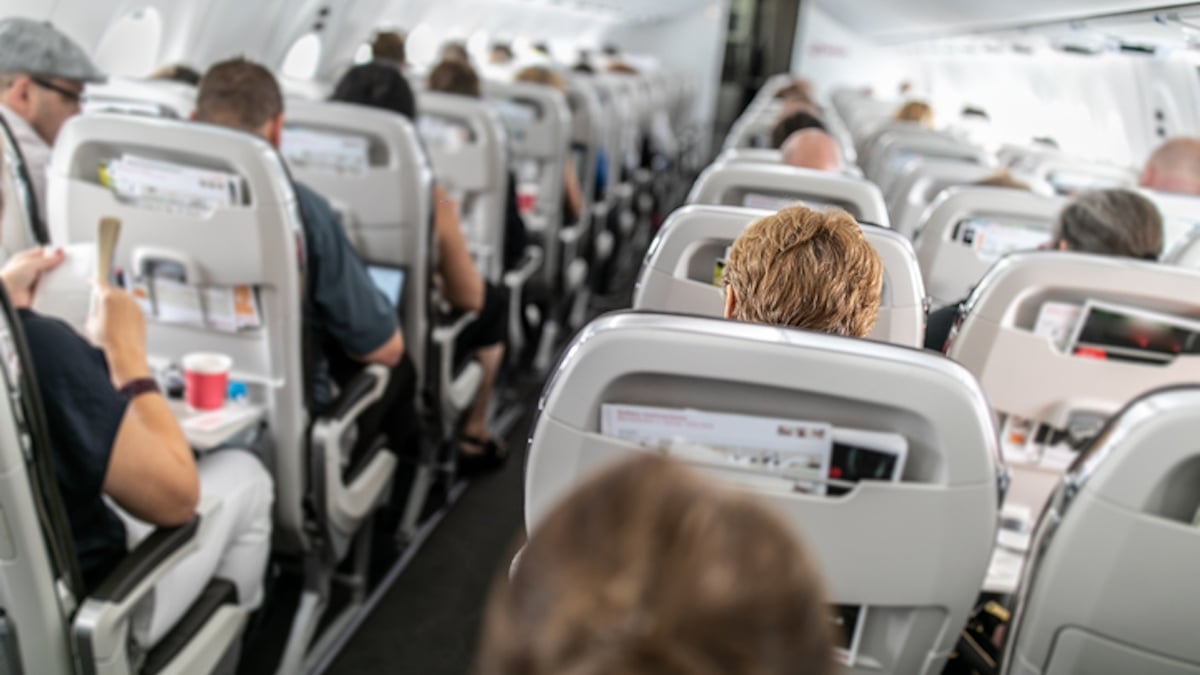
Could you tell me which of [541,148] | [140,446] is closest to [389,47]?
[541,148]

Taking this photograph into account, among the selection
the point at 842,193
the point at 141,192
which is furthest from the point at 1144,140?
the point at 141,192

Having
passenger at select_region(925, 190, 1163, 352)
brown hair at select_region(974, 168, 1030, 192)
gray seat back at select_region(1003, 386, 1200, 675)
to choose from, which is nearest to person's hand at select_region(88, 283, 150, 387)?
gray seat back at select_region(1003, 386, 1200, 675)

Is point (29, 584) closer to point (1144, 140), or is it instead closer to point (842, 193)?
point (842, 193)

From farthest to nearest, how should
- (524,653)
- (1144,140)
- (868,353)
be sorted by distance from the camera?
(1144,140), (868,353), (524,653)

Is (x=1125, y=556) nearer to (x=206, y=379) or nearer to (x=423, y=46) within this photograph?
(x=206, y=379)

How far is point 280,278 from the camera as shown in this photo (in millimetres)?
2389

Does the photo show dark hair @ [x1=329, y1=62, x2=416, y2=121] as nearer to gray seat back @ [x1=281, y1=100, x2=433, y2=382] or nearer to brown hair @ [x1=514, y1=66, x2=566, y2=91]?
gray seat back @ [x1=281, y1=100, x2=433, y2=382]

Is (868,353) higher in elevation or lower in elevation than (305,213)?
higher

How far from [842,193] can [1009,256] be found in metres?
0.74

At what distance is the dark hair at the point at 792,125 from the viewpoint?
4.94 meters

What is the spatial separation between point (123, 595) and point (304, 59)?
8.48 m

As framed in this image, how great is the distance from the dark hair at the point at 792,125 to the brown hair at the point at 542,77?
78.0 inches

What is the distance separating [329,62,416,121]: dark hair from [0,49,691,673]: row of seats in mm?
401

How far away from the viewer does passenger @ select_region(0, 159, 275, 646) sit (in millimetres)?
1767
